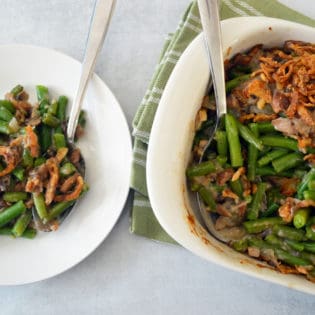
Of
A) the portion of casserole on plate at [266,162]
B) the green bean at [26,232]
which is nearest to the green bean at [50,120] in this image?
the green bean at [26,232]

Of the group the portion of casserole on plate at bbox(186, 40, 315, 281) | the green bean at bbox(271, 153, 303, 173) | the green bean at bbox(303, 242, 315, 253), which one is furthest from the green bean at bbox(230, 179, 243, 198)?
the green bean at bbox(303, 242, 315, 253)

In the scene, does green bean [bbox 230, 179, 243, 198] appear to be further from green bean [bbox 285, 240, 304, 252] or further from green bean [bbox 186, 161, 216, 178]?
green bean [bbox 285, 240, 304, 252]

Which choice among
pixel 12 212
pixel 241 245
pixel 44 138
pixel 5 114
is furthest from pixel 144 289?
pixel 5 114

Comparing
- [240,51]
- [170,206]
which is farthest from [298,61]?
[170,206]

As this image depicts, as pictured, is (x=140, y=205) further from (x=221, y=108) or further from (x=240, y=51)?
(x=240, y=51)

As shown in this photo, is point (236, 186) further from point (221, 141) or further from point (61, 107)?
point (61, 107)

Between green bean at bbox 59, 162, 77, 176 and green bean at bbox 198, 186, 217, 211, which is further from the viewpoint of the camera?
green bean at bbox 59, 162, 77, 176

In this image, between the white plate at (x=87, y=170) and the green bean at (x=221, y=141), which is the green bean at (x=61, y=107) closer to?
the white plate at (x=87, y=170)

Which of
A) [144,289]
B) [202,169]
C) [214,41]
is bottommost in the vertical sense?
[144,289]
